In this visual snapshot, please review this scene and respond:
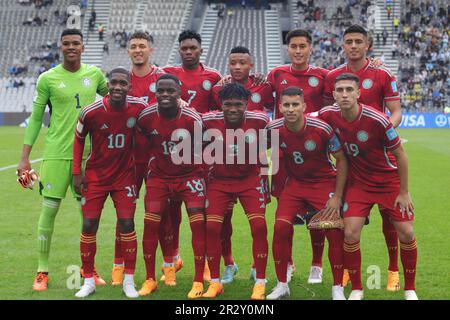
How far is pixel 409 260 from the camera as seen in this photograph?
571 centimetres

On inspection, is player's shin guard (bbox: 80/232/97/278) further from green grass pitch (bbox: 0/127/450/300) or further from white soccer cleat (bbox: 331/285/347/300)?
white soccer cleat (bbox: 331/285/347/300)

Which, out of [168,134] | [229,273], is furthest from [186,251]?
[168,134]

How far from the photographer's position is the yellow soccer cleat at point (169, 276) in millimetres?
6375

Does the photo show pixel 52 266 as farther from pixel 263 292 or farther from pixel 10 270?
pixel 263 292

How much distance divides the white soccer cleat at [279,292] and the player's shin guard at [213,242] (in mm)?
504

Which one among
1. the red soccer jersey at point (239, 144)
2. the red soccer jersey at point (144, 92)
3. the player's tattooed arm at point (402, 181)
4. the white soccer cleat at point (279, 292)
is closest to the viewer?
the player's tattooed arm at point (402, 181)

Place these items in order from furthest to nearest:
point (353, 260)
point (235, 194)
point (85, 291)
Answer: point (235, 194) < point (85, 291) < point (353, 260)

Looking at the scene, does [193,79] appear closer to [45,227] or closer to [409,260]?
[45,227]

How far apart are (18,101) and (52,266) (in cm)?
3046

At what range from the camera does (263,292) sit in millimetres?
5805

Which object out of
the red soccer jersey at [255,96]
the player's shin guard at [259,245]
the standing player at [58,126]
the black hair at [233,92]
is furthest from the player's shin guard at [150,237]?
the red soccer jersey at [255,96]

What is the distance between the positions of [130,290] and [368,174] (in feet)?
7.39

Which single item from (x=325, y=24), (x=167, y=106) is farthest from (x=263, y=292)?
(x=325, y=24)

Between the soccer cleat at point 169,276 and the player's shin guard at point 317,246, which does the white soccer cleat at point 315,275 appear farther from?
the soccer cleat at point 169,276
